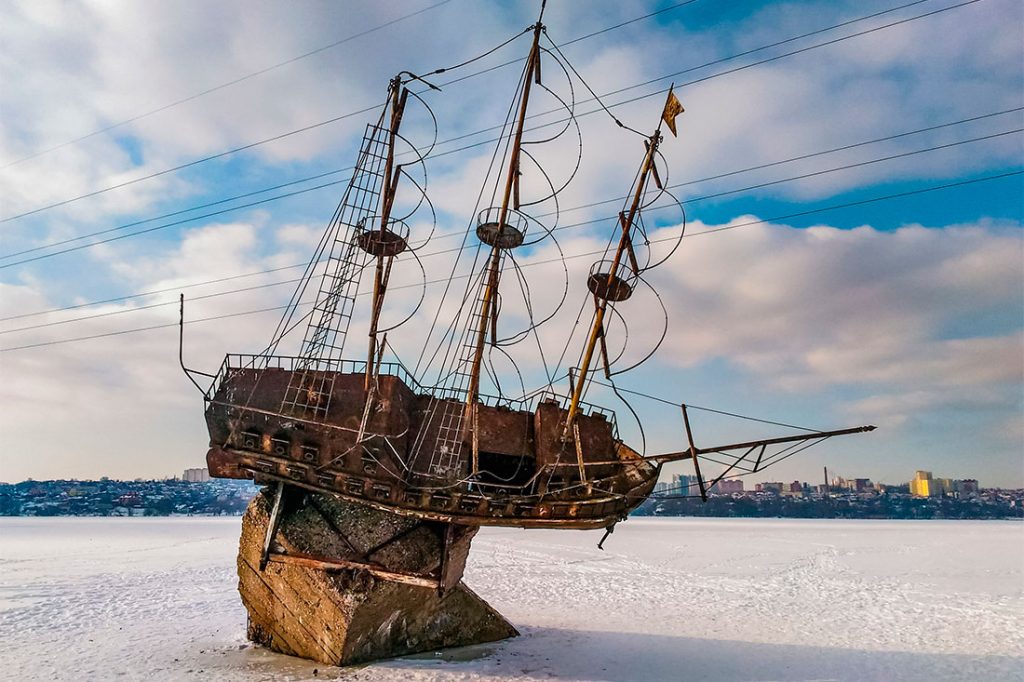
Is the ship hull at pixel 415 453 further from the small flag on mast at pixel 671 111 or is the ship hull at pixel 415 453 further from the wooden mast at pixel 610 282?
the small flag on mast at pixel 671 111

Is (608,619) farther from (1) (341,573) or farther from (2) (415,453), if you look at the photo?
(2) (415,453)

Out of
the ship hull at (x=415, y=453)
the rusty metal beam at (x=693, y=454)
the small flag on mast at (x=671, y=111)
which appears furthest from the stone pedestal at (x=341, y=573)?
the small flag on mast at (x=671, y=111)

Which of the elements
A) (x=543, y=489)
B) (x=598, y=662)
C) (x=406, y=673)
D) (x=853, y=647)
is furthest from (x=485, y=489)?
(x=853, y=647)

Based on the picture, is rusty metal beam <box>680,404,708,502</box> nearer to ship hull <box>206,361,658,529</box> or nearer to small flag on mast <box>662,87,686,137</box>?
ship hull <box>206,361,658,529</box>

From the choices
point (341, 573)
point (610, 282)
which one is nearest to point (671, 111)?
point (610, 282)

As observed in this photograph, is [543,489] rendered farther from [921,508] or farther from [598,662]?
[921,508]

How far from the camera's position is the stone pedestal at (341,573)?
1282cm

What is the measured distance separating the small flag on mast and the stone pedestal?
9.52 metres

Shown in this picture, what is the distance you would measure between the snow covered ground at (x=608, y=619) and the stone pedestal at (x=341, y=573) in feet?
1.90

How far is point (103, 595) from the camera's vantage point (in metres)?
22.0

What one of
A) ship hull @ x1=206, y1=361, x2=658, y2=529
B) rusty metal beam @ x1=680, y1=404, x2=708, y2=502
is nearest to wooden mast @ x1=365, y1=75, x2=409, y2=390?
ship hull @ x1=206, y1=361, x2=658, y2=529

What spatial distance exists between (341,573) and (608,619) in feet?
32.1

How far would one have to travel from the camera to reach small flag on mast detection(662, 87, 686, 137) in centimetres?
1376

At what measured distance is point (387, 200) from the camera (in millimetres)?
14516
